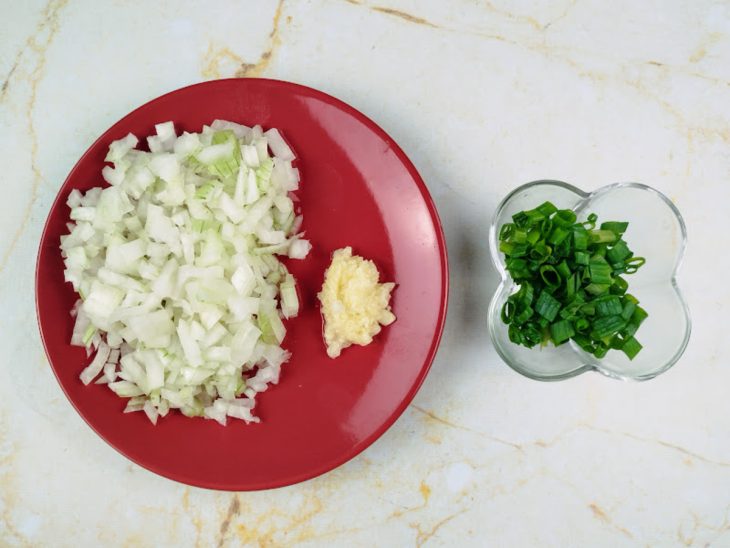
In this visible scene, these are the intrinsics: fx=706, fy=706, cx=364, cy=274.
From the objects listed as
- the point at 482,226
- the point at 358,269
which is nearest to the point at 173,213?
the point at 358,269

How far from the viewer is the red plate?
5.60 ft

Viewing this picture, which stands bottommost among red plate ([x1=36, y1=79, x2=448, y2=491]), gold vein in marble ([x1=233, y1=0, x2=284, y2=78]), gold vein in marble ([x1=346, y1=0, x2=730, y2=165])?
red plate ([x1=36, y1=79, x2=448, y2=491])

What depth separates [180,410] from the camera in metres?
1.78

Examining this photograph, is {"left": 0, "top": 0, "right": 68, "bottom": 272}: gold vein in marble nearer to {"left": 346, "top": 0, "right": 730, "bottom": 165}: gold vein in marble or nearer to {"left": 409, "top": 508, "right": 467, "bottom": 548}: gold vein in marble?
{"left": 346, "top": 0, "right": 730, "bottom": 165}: gold vein in marble

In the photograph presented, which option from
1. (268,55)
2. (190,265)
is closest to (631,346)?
(190,265)

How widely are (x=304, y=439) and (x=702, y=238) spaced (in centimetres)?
119

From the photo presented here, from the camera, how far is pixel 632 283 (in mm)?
1746

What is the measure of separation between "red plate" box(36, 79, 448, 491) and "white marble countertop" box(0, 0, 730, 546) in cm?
21

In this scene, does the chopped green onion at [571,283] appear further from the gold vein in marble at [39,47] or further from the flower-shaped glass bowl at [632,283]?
the gold vein in marble at [39,47]

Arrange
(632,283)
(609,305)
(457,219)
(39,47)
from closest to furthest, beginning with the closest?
(609,305) < (632,283) < (457,219) < (39,47)

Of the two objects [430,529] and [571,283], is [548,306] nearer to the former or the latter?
[571,283]

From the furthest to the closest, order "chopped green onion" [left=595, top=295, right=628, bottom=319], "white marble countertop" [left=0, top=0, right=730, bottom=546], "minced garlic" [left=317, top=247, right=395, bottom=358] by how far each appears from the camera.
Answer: "white marble countertop" [left=0, top=0, right=730, bottom=546] → "minced garlic" [left=317, top=247, right=395, bottom=358] → "chopped green onion" [left=595, top=295, right=628, bottom=319]

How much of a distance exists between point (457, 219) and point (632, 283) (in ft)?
1.55

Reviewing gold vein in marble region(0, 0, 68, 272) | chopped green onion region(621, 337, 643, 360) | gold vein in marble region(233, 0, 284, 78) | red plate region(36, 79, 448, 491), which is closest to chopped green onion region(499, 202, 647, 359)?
chopped green onion region(621, 337, 643, 360)
